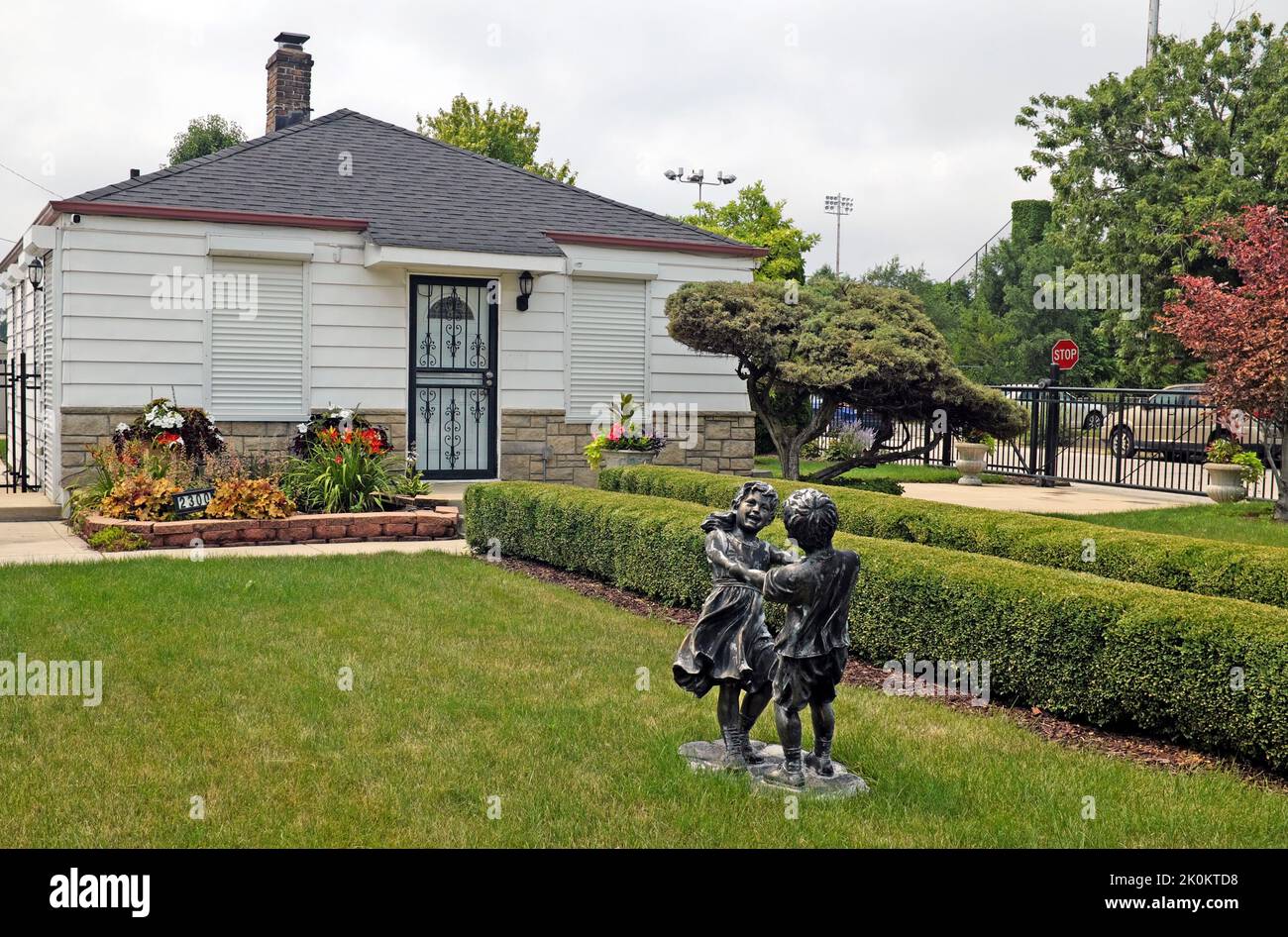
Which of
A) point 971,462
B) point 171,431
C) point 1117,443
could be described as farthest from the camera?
point 1117,443

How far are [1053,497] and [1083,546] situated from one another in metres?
8.96

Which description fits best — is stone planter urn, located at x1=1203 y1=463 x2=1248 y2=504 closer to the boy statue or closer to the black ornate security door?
the black ornate security door

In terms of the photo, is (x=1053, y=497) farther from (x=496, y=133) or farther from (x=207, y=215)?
(x=496, y=133)

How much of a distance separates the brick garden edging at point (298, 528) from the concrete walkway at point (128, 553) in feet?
0.50

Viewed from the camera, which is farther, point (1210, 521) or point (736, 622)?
point (1210, 521)

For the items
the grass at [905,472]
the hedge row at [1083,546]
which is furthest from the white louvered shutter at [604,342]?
the hedge row at [1083,546]

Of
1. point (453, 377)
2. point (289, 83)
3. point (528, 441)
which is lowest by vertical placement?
point (528, 441)

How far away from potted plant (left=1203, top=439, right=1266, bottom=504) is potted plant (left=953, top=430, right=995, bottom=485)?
10.8 feet

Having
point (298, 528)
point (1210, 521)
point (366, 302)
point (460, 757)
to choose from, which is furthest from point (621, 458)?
point (460, 757)

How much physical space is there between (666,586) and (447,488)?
6.18 metres

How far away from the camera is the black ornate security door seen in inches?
549

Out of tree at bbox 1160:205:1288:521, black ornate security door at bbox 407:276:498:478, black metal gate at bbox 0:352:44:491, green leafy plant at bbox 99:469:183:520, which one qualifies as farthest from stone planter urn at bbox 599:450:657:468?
black metal gate at bbox 0:352:44:491

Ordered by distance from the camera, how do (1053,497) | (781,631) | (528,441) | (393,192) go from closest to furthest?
(781,631)
(528,441)
(393,192)
(1053,497)

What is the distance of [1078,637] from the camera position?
5.56m
